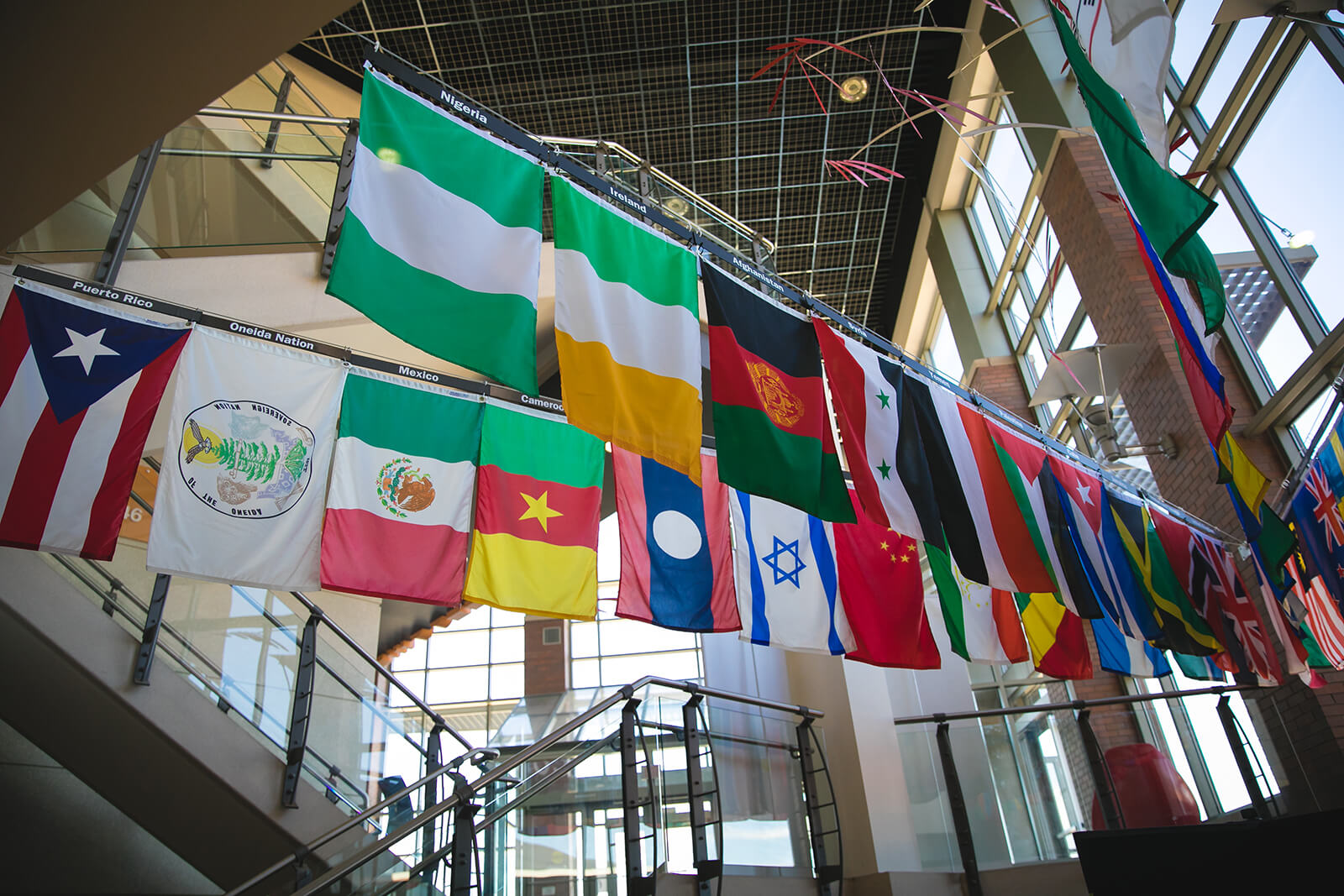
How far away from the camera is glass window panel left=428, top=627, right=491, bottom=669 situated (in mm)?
17891

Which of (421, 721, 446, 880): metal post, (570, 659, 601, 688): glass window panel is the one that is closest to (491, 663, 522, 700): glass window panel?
(570, 659, 601, 688): glass window panel

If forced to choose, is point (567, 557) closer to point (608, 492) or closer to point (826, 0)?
point (826, 0)

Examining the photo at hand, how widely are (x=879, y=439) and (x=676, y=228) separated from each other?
174 cm

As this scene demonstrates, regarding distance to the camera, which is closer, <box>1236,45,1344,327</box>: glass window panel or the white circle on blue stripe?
the white circle on blue stripe

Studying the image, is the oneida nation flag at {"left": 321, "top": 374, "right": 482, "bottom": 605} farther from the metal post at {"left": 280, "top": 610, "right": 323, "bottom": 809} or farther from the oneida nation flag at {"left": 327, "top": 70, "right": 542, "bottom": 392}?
the oneida nation flag at {"left": 327, "top": 70, "right": 542, "bottom": 392}

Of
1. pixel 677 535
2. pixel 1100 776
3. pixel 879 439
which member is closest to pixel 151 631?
pixel 677 535

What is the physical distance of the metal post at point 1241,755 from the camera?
5.93 m

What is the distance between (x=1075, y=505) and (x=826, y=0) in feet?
19.0

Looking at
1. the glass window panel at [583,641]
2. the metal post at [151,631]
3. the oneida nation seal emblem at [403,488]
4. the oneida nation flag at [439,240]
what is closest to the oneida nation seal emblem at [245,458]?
the oneida nation seal emblem at [403,488]

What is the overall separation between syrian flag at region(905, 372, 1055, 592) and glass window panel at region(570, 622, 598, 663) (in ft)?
40.5

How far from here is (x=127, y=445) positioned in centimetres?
461

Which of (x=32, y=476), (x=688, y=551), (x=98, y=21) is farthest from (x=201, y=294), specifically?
(x=98, y=21)

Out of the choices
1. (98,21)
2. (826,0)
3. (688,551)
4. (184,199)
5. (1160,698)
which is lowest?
(1160,698)

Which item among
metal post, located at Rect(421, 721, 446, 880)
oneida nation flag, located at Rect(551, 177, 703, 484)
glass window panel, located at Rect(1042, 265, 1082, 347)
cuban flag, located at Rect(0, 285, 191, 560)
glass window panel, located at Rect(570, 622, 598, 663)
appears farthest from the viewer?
glass window panel, located at Rect(570, 622, 598, 663)
